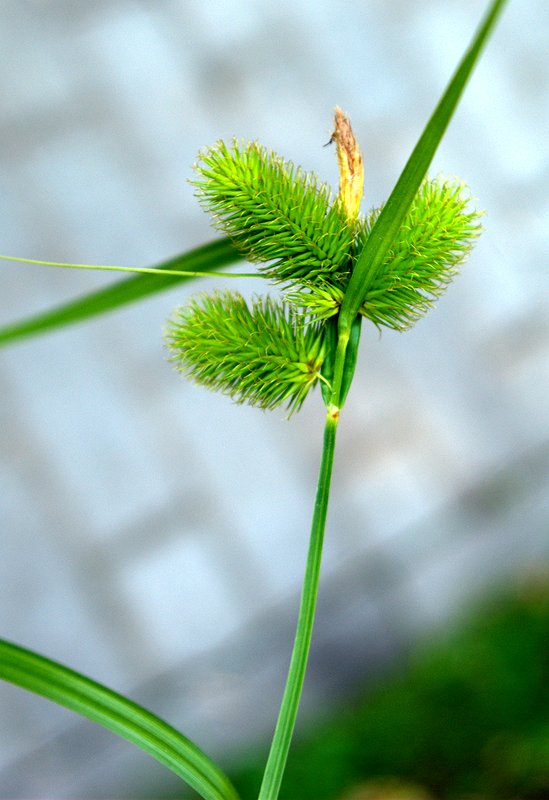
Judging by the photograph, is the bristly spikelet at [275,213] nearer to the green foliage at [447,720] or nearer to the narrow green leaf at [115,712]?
the narrow green leaf at [115,712]

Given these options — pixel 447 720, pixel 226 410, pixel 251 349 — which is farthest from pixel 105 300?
pixel 226 410

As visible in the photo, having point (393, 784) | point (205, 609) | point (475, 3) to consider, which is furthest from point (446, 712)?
point (475, 3)

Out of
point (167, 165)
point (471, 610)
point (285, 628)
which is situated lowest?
point (471, 610)

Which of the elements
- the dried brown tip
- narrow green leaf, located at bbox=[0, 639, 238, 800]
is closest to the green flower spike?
the dried brown tip

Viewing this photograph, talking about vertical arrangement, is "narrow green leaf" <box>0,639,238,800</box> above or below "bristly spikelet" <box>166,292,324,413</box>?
below

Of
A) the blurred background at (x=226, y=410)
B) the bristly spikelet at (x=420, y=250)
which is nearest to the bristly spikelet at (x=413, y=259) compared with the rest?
the bristly spikelet at (x=420, y=250)

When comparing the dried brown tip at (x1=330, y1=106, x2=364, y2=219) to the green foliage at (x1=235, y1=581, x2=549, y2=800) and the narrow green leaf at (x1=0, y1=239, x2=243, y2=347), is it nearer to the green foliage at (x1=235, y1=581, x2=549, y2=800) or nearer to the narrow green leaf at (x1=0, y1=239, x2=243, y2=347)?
the narrow green leaf at (x1=0, y1=239, x2=243, y2=347)

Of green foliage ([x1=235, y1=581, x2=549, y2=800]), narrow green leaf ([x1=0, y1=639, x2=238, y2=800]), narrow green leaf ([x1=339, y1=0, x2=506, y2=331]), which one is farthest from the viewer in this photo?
green foliage ([x1=235, y1=581, x2=549, y2=800])

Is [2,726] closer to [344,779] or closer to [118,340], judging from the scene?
[344,779]
